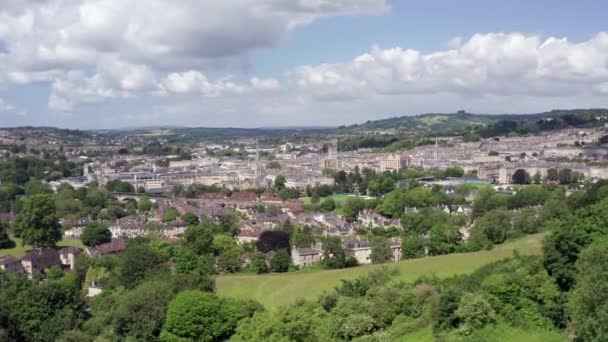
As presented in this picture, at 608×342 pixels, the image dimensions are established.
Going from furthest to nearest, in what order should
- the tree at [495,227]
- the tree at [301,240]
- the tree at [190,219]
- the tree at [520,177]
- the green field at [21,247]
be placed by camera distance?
the tree at [520,177], the tree at [190,219], the green field at [21,247], the tree at [301,240], the tree at [495,227]

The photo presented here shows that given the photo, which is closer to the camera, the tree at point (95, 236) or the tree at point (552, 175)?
the tree at point (95, 236)

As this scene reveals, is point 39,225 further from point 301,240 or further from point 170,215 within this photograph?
point 301,240

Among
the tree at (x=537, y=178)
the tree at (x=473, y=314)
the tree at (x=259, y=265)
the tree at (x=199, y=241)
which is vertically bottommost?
the tree at (x=537, y=178)

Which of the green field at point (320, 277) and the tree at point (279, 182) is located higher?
the green field at point (320, 277)

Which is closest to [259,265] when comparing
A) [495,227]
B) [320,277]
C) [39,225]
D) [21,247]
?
[320,277]

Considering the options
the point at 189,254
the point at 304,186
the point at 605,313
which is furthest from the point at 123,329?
the point at 304,186

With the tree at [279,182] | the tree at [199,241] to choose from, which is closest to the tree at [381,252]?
the tree at [199,241]

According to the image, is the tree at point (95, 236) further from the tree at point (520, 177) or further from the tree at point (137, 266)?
the tree at point (520, 177)

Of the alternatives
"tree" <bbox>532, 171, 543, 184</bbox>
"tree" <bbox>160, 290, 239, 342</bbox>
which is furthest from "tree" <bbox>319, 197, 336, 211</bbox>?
"tree" <bbox>160, 290, 239, 342</bbox>
